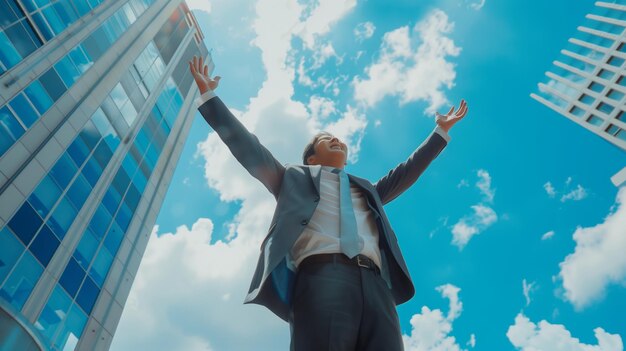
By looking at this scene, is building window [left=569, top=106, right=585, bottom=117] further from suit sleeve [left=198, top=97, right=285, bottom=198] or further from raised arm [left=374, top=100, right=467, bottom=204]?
suit sleeve [left=198, top=97, right=285, bottom=198]

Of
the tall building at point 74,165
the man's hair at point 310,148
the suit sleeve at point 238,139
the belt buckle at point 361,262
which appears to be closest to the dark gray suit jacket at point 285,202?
the suit sleeve at point 238,139

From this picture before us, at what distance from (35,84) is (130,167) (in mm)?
5824

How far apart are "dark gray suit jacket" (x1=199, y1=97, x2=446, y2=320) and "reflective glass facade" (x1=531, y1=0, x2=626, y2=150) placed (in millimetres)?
43275

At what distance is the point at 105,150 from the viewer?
15938 millimetres

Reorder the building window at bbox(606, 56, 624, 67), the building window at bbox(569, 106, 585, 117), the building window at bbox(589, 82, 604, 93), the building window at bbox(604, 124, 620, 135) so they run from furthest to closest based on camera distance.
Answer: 1. the building window at bbox(569, 106, 585, 117)
2. the building window at bbox(589, 82, 604, 93)
3. the building window at bbox(606, 56, 624, 67)
4. the building window at bbox(604, 124, 620, 135)

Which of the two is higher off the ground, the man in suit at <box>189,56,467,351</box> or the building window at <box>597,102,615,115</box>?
the building window at <box>597,102,615,115</box>

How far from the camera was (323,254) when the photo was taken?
6.99ft

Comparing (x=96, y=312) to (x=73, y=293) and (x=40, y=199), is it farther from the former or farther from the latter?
(x=40, y=199)

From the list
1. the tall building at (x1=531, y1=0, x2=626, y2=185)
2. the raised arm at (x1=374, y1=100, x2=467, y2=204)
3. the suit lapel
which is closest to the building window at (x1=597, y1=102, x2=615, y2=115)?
the tall building at (x1=531, y1=0, x2=626, y2=185)

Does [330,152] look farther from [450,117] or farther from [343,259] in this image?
[343,259]

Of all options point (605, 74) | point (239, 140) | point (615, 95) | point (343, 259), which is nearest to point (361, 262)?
point (343, 259)

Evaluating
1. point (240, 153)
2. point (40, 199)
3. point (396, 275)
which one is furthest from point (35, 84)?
point (396, 275)

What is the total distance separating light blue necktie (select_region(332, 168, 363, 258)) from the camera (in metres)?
2.12

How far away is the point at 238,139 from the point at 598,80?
49.1m
